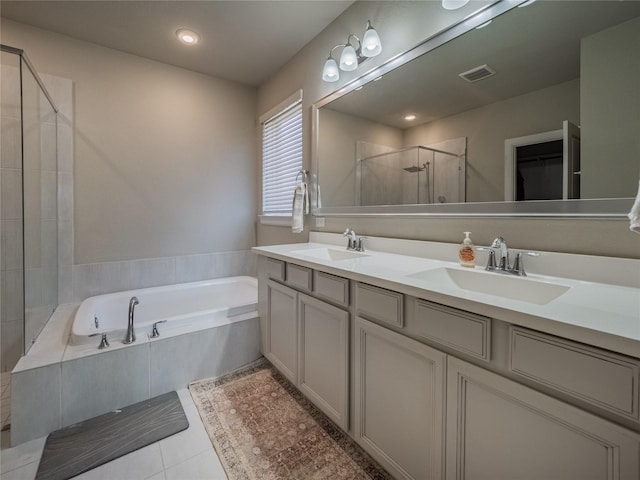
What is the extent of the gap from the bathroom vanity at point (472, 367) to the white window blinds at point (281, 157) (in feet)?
4.24

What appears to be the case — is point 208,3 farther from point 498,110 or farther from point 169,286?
point 169,286

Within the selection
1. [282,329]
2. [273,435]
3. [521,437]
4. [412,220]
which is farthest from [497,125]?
[273,435]

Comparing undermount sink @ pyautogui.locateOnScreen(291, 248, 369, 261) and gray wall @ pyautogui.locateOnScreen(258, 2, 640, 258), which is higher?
gray wall @ pyautogui.locateOnScreen(258, 2, 640, 258)

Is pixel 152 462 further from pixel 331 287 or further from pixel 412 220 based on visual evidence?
pixel 412 220

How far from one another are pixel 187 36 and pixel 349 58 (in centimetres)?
133

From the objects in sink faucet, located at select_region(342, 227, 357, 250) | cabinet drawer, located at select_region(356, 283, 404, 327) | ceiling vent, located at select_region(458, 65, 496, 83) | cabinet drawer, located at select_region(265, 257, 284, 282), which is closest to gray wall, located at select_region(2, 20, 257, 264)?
cabinet drawer, located at select_region(265, 257, 284, 282)

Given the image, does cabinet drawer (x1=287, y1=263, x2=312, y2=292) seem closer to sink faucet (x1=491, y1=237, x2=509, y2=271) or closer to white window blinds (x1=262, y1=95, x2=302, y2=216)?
sink faucet (x1=491, y1=237, x2=509, y2=271)

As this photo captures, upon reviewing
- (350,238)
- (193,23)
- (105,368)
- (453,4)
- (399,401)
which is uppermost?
(193,23)

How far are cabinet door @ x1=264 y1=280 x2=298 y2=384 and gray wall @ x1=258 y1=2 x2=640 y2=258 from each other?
0.64 metres

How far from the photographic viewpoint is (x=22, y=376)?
1.35 metres

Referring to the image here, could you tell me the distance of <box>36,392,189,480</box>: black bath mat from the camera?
4.11 feet

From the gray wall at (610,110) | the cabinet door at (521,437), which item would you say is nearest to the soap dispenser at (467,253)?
the gray wall at (610,110)

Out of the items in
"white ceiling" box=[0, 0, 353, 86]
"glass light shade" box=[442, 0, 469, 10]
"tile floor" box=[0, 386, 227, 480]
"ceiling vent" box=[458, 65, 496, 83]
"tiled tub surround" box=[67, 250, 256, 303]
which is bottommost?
"tile floor" box=[0, 386, 227, 480]

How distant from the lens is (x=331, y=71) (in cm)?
192
